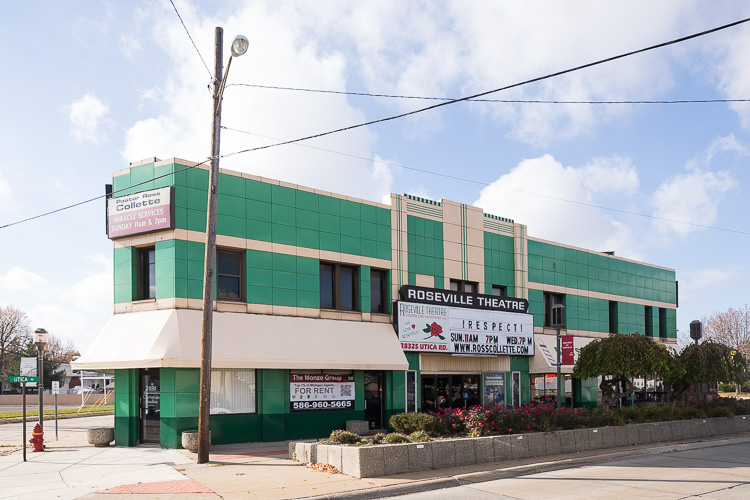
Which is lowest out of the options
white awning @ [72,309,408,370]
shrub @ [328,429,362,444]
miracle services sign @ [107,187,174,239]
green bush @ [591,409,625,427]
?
green bush @ [591,409,625,427]

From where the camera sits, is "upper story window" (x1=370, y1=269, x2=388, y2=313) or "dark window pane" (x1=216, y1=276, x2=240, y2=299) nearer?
"dark window pane" (x1=216, y1=276, x2=240, y2=299)

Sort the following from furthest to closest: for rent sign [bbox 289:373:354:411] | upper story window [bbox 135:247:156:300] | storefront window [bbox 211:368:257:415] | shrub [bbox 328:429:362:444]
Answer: for rent sign [bbox 289:373:354:411] → upper story window [bbox 135:247:156:300] → storefront window [bbox 211:368:257:415] → shrub [bbox 328:429:362:444]

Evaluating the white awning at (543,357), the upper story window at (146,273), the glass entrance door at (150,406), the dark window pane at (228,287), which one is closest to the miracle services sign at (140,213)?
the upper story window at (146,273)

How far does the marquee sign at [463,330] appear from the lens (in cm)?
2542

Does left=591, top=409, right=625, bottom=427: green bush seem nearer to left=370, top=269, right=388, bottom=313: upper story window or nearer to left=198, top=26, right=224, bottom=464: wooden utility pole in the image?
left=370, top=269, right=388, bottom=313: upper story window

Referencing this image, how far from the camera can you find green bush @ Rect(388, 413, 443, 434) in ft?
57.7

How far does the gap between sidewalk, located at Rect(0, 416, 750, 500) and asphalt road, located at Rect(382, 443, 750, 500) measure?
521 mm

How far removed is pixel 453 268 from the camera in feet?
91.1

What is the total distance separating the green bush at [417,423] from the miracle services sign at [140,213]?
8.23 meters

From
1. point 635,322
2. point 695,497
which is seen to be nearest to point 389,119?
point 695,497

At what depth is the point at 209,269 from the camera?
55.4 feet

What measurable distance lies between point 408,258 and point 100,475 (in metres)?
13.9

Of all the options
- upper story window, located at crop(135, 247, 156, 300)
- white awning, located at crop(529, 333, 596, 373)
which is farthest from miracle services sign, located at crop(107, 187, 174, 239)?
white awning, located at crop(529, 333, 596, 373)

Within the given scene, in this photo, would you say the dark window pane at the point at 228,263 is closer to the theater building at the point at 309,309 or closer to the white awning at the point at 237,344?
the theater building at the point at 309,309
